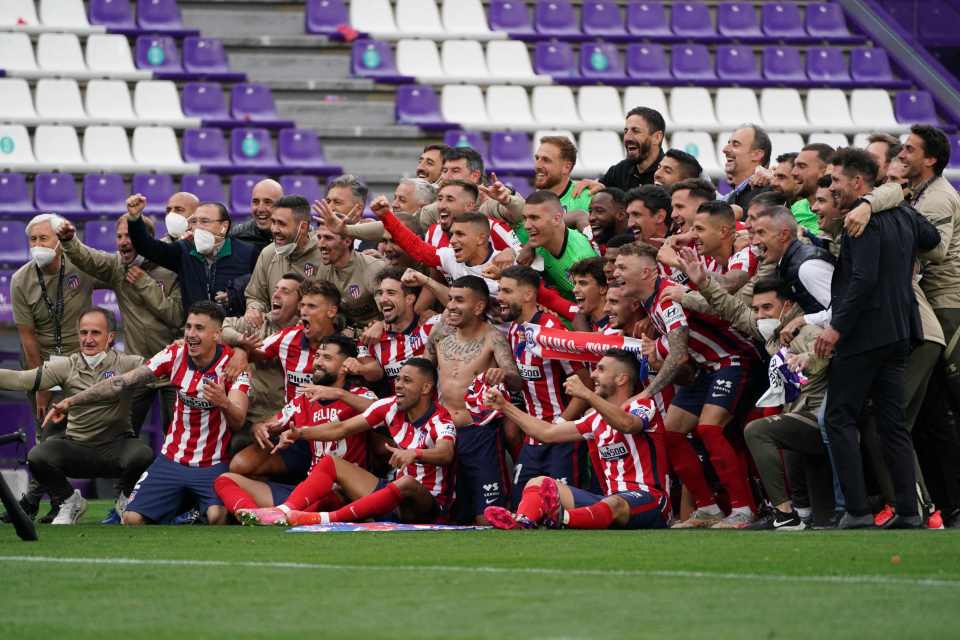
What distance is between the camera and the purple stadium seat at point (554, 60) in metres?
19.1

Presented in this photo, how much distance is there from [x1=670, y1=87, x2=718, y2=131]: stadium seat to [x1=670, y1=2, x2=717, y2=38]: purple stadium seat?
1.30 meters

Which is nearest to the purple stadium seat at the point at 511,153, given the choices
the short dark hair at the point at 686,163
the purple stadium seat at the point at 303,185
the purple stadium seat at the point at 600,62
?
the purple stadium seat at the point at 600,62

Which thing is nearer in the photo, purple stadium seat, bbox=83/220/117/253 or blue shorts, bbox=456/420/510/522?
blue shorts, bbox=456/420/510/522

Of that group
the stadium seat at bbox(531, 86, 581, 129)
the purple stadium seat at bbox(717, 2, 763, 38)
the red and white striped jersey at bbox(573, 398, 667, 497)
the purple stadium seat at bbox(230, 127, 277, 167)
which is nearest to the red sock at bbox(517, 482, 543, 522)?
the red and white striped jersey at bbox(573, 398, 667, 497)

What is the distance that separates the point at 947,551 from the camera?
6793mm

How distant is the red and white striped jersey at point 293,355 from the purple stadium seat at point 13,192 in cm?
653

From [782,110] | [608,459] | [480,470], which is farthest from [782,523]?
[782,110]

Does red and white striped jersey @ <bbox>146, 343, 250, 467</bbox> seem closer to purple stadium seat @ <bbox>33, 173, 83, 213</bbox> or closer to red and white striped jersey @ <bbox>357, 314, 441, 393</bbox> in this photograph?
red and white striped jersey @ <bbox>357, 314, 441, 393</bbox>

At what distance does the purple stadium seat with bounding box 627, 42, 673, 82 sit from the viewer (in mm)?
19203

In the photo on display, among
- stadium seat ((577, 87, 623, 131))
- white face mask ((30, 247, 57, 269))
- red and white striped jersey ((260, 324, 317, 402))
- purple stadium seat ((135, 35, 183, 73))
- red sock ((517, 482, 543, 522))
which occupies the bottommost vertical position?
red sock ((517, 482, 543, 522))

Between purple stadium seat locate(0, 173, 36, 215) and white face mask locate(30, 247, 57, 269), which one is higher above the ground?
purple stadium seat locate(0, 173, 36, 215)

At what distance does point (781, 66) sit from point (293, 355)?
1147 cm

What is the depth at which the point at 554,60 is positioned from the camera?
19.1 m

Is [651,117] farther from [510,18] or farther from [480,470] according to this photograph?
[510,18]
